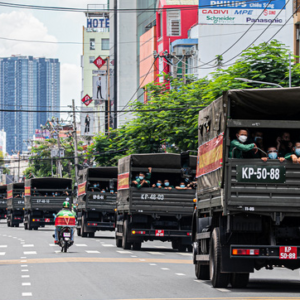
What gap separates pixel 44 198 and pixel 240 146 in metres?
37.6

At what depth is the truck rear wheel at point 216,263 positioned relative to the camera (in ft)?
49.2

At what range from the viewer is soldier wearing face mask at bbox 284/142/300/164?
46.8 feet

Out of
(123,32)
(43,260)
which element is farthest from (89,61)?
(43,260)

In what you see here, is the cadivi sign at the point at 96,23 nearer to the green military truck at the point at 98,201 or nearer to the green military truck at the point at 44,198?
the green military truck at the point at 44,198

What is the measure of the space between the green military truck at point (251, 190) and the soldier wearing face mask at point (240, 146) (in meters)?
0.03

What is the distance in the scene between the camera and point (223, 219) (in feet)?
49.6

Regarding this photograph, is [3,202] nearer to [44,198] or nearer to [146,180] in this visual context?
[44,198]

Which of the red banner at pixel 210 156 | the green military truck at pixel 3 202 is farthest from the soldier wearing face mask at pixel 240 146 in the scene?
the green military truck at pixel 3 202

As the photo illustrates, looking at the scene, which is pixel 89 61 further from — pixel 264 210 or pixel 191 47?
pixel 264 210

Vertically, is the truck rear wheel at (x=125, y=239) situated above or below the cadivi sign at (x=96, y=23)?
below

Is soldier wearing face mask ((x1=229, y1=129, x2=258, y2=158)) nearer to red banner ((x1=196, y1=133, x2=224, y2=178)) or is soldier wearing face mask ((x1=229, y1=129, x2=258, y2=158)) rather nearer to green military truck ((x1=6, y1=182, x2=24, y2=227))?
red banner ((x1=196, y1=133, x2=224, y2=178))

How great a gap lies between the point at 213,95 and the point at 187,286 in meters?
20.6

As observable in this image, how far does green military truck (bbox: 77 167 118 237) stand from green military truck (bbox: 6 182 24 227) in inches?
815

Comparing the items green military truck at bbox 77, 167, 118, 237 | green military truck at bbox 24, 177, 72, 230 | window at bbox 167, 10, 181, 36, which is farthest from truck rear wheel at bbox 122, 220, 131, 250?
window at bbox 167, 10, 181, 36
